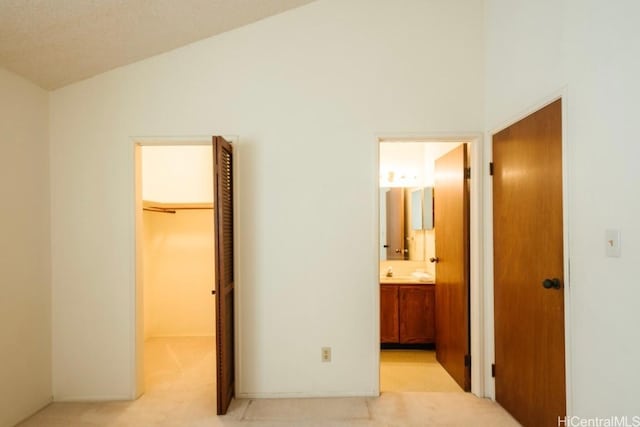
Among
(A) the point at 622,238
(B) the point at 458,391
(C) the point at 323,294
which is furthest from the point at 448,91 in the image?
(B) the point at 458,391

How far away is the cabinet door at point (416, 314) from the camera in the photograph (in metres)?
3.55

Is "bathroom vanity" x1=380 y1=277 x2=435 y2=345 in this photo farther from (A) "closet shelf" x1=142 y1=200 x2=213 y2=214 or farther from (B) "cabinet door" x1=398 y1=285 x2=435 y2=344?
(A) "closet shelf" x1=142 y1=200 x2=213 y2=214

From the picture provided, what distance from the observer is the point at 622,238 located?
1.47 m

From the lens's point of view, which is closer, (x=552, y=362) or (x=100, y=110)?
(x=552, y=362)

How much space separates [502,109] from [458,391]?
2186 millimetres

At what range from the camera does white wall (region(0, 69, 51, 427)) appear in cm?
227

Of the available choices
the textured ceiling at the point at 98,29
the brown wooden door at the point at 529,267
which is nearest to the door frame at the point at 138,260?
the textured ceiling at the point at 98,29

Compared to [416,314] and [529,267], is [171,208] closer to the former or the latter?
[416,314]

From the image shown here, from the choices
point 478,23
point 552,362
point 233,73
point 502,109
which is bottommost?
point 552,362

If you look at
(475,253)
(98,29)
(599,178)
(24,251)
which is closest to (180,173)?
(24,251)

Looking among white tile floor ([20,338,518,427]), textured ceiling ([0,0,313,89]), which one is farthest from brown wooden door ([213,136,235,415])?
textured ceiling ([0,0,313,89])

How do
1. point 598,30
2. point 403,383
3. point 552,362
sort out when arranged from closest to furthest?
1. point 598,30
2. point 552,362
3. point 403,383

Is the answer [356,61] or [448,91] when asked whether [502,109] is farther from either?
[356,61]

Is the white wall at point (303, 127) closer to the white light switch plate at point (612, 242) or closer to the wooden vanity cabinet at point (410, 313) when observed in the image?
the wooden vanity cabinet at point (410, 313)
